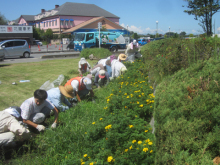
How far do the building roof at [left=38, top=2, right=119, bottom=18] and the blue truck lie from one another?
39.4 m

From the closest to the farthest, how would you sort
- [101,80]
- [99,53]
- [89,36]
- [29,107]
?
1. [29,107]
2. [101,80]
3. [99,53]
4. [89,36]

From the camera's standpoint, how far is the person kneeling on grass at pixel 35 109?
4293mm

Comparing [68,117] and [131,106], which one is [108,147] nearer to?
[131,106]

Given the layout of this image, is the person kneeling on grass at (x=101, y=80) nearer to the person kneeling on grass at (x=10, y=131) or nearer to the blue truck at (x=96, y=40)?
the person kneeling on grass at (x=10, y=131)

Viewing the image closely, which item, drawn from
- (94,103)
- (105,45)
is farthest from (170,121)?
(105,45)

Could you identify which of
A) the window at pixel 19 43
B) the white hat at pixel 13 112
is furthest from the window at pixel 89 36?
the white hat at pixel 13 112

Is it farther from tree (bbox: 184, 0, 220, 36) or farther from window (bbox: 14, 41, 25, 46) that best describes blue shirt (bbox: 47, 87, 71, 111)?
window (bbox: 14, 41, 25, 46)

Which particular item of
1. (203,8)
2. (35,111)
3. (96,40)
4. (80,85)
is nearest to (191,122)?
(35,111)

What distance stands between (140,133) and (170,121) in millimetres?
926

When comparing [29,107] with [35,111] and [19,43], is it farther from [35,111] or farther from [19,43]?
[19,43]

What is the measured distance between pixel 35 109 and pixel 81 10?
210 ft

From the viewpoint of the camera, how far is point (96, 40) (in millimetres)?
24703

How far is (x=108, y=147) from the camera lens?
3.10 meters

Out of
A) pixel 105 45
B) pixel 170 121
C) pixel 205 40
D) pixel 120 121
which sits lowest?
pixel 120 121
